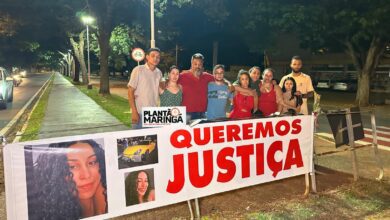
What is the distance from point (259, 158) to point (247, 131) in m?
0.41

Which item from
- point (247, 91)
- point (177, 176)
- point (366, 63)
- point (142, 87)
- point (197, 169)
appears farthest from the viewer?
point (366, 63)

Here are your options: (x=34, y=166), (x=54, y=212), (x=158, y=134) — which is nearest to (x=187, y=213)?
(x=158, y=134)

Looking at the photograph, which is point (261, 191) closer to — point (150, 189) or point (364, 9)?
point (150, 189)

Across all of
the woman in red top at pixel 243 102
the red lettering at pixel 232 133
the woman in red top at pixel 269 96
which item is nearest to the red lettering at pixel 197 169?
the red lettering at pixel 232 133

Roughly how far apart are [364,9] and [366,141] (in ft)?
31.6

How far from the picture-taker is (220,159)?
4598 mm

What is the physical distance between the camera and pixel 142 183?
4039 mm

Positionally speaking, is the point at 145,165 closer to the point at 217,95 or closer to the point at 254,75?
the point at 217,95

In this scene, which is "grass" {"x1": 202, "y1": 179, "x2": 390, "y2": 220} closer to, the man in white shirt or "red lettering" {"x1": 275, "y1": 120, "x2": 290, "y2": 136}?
"red lettering" {"x1": 275, "y1": 120, "x2": 290, "y2": 136}

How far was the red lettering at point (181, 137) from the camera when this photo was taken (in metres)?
4.23

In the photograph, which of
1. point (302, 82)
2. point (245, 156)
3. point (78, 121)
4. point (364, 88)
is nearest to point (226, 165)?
point (245, 156)

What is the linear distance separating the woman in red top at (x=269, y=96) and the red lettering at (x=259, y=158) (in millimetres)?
1188

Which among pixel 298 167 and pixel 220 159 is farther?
pixel 298 167

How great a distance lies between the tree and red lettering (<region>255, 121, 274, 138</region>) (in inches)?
514
